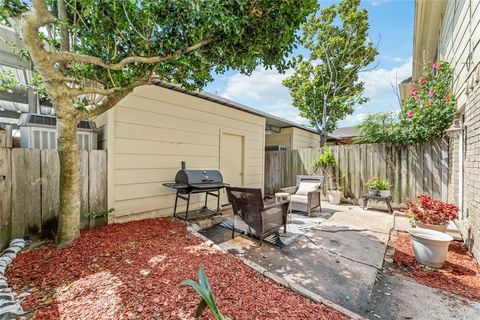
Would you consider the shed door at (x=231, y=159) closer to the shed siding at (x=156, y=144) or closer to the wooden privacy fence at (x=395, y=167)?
the shed siding at (x=156, y=144)

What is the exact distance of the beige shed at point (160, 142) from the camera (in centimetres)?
414

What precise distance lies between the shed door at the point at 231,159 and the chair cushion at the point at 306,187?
1870 mm

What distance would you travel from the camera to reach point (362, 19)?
9680mm

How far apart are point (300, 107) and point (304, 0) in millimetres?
9113

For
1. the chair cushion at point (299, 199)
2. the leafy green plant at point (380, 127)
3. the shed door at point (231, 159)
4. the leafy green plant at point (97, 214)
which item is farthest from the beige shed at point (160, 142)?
the leafy green plant at point (380, 127)

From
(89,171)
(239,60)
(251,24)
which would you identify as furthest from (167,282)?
(251,24)

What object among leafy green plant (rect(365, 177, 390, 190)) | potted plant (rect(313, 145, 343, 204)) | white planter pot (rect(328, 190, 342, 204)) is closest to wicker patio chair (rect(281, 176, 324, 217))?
white planter pot (rect(328, 190, 342, 204))

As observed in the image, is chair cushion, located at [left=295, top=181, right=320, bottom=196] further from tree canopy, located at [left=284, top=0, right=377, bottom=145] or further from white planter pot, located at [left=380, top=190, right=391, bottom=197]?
tree canopy, located at [left=284, top=0, right=377, bottom=145]

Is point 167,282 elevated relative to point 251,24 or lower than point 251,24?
lower

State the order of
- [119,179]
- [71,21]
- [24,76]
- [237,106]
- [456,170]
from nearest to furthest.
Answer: [71,21], [119,179], [456,170], [24,76], [237,106]

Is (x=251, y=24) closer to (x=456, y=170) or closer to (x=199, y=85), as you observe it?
(x=199, y=85)

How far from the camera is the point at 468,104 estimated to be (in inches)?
143

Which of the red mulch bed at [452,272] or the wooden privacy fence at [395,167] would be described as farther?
the wooden privacy fence at [395,167]

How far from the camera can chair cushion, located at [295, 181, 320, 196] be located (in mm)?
5947
